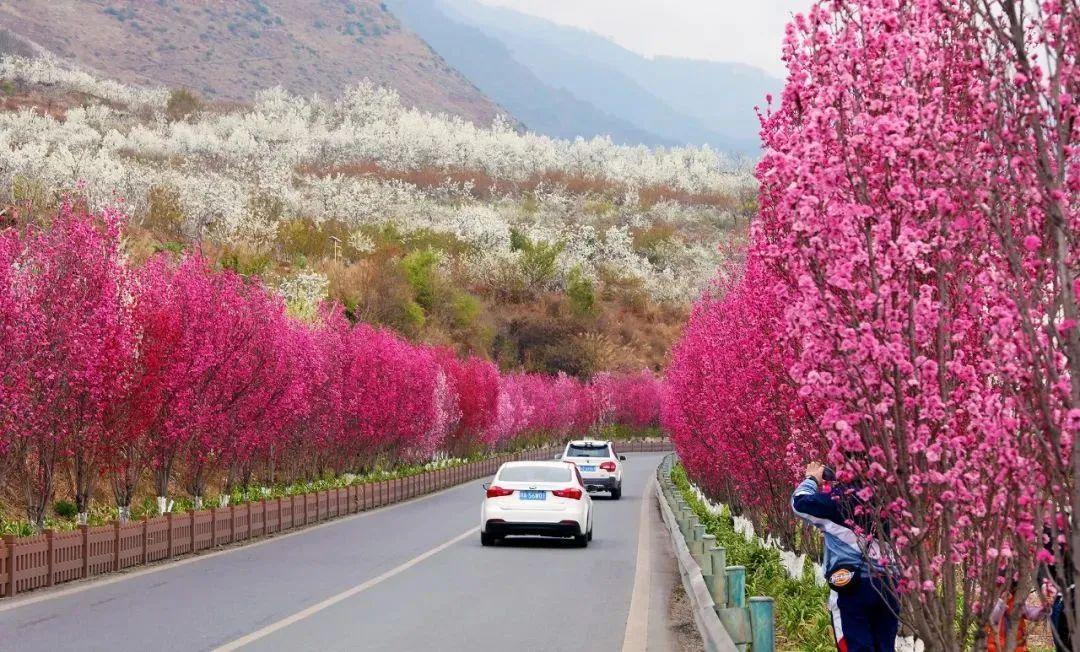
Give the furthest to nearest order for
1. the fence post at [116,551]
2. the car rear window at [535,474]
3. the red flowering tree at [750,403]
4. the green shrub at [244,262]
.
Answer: the green shrub at [244,262] < the car rear window at [535,474] < the fence post at [116,551] < the red flowering tree at [750,403]

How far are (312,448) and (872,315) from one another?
1346 inches

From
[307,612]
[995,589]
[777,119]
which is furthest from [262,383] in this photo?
[995,589]

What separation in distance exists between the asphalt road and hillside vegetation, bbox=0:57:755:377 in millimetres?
25492

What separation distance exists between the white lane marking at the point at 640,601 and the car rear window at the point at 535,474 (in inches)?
72.8

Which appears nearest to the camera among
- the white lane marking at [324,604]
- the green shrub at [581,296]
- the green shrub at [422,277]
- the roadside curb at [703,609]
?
the roadside curb at [703,609]

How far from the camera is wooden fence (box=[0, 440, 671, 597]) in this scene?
1761 cm

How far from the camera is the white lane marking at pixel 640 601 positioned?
1398cm

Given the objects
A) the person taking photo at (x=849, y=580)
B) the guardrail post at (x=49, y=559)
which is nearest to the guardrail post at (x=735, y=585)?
the person taking photo at (x=849, y=580)

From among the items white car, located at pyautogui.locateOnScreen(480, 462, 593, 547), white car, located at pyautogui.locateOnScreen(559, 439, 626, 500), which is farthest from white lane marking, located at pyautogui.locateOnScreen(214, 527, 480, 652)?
white car, located at pyautogui.locateOnScreen(559, 439, 626, 500)

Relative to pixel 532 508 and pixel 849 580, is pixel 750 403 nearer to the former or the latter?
pixel 532 508

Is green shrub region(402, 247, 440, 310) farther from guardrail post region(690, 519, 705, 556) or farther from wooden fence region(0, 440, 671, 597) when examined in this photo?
guardrail post region(690, 519, 705, 556)

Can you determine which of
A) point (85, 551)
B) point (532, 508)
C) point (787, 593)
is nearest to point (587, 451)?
point (532, 508)

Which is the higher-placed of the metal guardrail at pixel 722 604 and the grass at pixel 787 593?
the metal guardrail at pixel 722 604

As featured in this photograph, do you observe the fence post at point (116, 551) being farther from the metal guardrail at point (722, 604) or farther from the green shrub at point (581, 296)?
the green shrub at point (581, 296)
